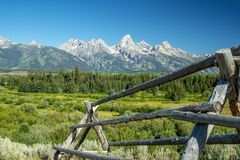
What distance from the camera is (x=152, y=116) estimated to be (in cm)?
413

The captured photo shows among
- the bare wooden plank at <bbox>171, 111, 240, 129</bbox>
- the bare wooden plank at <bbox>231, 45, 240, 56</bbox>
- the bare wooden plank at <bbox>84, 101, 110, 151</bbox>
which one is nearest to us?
the bare wooden plank at <bbox>171, 111, 240, 129</bbox>

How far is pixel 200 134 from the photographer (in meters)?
2.90

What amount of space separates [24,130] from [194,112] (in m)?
14.5

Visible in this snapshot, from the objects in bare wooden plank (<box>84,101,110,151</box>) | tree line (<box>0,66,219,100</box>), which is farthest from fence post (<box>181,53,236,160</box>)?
tree line (<box>0,66,219,100</box>)

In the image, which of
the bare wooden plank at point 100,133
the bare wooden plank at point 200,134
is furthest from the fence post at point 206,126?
the bare wooden plank at point 100,133

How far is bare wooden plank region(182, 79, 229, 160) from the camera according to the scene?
2.74 meters

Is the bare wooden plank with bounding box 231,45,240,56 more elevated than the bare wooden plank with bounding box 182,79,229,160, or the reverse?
the bare wooden plank with bounding box 231,45,240,56

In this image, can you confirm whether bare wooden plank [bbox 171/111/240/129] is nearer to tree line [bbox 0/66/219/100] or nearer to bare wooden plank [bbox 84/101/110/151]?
bare wooden plank [bbox 84/101/110/151]

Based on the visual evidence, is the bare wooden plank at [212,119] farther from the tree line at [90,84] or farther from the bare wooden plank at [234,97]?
the tree line at [90,84]

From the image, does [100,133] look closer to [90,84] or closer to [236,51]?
[236,51]

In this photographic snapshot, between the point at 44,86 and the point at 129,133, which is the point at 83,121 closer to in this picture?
the point at 129,133

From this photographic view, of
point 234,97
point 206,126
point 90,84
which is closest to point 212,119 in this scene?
point 206,126

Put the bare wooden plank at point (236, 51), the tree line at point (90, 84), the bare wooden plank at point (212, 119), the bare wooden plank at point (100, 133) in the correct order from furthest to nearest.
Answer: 1. the tree line at point (90, 84)
2. the bare wooden plank at point (100, 133)
3. the bare wooden plank at point (236, 51)
4. the bare wooden plank at point (212, 119)

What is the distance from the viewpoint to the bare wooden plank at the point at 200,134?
274cm
